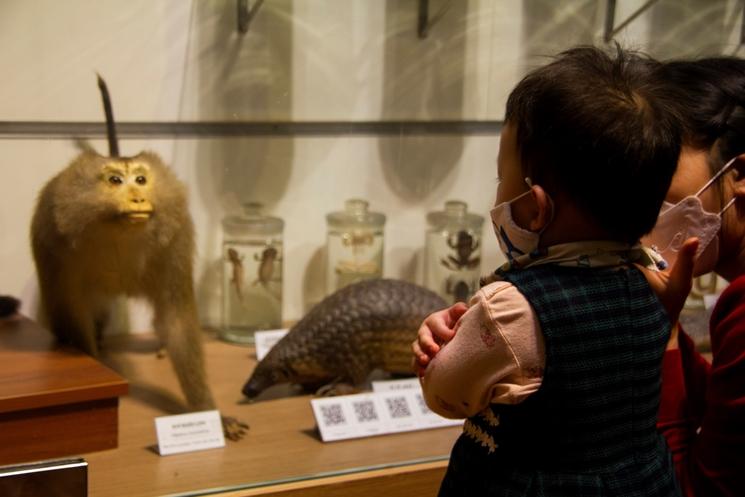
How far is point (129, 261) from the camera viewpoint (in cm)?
134

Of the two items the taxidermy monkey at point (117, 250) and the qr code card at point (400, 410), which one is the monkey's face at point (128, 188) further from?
the qr code card at point (400, 410)

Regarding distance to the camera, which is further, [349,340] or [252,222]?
[252,222]

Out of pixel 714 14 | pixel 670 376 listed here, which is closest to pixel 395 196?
pixel 714 14

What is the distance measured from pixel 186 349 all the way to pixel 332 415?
25 centimetres

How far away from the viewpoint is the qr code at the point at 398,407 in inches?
55.0

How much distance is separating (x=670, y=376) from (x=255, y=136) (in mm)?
871

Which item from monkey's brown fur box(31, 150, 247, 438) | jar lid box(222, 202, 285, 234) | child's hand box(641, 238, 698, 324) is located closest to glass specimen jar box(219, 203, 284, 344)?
jar lid box(222, 202, 285, 234)

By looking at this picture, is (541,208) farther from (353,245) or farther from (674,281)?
(353,245)

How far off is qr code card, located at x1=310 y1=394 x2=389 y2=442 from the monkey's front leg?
170mm

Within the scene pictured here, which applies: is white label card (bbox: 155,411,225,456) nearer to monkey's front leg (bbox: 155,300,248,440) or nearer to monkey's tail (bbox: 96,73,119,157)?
monkey's front leg (bbox: 155,300,248,440)

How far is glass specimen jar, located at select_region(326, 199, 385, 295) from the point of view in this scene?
1742mm

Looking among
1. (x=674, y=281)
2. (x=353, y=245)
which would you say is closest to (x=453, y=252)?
(x=353, y=245)

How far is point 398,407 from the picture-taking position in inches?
55.4

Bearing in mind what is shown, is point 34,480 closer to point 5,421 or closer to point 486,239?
point 5,421
